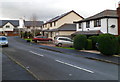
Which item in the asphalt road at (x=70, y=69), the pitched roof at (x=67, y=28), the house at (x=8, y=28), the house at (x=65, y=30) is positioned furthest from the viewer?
the house at (x=8, y=28)

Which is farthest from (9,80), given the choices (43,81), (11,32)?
(11,32)

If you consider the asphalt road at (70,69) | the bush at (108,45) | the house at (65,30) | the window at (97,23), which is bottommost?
the asphalt road at (70,69)

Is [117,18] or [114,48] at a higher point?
[117,18]

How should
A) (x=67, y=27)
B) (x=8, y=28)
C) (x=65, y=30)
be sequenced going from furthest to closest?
(x=8, y=28) < (x=67, y=27) < (x=65, y=30)

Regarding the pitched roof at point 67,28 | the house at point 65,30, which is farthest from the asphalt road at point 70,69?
the pitched roof at point 67,28

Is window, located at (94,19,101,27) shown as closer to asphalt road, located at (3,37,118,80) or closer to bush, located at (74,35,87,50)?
bush, located at (74,35,87,50)

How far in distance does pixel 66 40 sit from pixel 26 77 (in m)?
23.5

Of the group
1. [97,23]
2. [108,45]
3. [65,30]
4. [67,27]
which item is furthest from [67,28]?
[108,45]

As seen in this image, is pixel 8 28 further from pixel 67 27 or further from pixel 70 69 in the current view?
pixel 70 69

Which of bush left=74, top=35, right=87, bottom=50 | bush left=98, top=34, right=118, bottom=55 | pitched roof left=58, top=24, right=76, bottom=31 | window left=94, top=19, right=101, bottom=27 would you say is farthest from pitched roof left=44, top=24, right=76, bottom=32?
bush left=98, top=34, right=118, bottom=55

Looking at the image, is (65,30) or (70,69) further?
(65,30)

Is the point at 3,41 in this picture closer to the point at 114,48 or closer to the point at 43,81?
the point at 114,48

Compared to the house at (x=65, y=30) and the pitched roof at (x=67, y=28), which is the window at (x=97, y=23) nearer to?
the house at (x=65, y=30)

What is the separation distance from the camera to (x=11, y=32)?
8956cm
